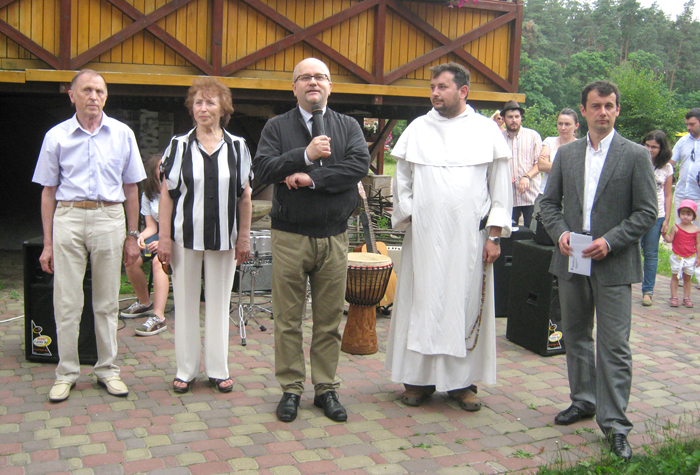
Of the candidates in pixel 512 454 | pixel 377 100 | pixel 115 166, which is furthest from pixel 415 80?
pixel 512 454

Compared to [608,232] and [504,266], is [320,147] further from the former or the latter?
[504,266]

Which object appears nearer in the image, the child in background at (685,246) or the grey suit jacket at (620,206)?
the grey suit jacket at (620,206)

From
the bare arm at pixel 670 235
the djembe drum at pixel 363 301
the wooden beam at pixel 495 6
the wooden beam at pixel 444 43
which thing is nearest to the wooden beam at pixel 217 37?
the wooden beam at pixel 444 43

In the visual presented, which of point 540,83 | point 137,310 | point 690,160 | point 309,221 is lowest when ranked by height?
point 137,310

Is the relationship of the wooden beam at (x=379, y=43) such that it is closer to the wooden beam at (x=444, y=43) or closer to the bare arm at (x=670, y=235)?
the wooden beam at (x=444, y=43)

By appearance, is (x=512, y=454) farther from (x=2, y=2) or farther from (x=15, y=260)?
(x=15, y=260)

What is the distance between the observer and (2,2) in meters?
7.26

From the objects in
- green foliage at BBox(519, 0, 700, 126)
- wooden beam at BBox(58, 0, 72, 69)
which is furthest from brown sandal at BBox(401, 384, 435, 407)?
green foliage at BBox(519, 0, 700, 126)

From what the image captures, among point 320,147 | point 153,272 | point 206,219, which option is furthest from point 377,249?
point 320,147

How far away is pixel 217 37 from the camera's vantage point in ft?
26.8

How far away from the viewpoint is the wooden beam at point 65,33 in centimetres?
754

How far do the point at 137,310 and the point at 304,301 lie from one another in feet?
9.27

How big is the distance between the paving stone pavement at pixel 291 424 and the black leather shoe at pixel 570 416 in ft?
0.16

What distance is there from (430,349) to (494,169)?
122 centimetres
